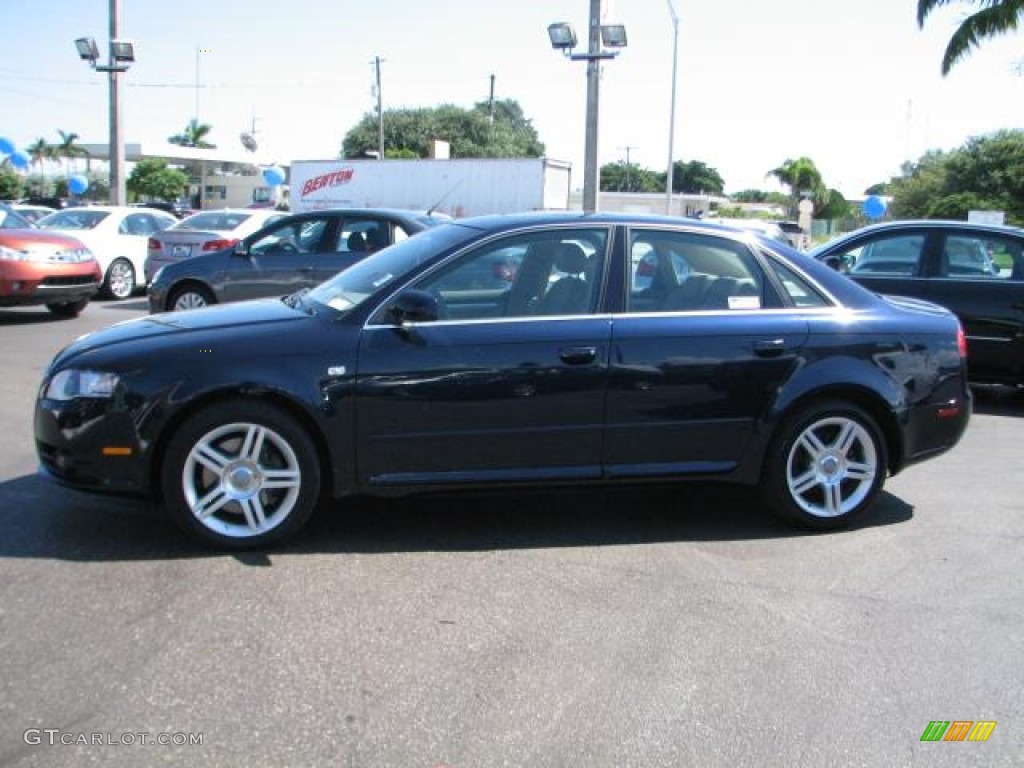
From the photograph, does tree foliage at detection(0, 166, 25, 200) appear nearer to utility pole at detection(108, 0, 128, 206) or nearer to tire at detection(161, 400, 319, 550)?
utility pole at detection(108, 0, 128, 206)

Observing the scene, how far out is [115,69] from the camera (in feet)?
76.1

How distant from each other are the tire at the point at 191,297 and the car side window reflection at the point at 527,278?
7.28 meters

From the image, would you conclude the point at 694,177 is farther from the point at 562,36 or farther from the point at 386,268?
the point at 386,268

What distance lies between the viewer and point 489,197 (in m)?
29.9

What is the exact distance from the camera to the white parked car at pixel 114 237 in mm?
15227

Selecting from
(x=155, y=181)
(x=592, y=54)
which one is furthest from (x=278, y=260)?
(x=155, y=181)

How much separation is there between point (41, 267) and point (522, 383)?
9.61m

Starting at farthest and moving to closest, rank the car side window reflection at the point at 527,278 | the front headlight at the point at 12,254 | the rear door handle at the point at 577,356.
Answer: the front headlight at the point at 12,254, the car side window reflection at the point at 527,278, the rear door handle at the point at 577,356

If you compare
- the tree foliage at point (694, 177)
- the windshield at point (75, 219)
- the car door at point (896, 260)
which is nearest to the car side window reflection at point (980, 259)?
the car door at point (896, 260)

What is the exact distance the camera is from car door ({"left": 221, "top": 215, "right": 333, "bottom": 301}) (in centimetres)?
1099

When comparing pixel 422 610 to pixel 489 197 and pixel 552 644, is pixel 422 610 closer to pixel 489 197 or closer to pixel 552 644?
pixel 552 644

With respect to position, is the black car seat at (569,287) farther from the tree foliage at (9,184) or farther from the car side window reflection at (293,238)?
the tree foliage at (9,184)

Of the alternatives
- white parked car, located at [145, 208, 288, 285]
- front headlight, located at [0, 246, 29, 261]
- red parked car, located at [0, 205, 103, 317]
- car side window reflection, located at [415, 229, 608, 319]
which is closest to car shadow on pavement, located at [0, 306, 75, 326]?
red parked car, located at [0, 205, 103, 317]

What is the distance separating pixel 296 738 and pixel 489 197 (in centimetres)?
2770
